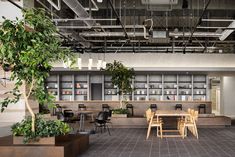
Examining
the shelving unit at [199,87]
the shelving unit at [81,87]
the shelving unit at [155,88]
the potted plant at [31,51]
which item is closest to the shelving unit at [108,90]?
the shelving unit at [81,87]

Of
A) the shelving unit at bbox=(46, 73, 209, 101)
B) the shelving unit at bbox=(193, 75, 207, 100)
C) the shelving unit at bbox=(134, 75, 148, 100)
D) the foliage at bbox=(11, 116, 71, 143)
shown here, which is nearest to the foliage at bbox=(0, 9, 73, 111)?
the foliage at bbox=(11, 116, 71, 143)

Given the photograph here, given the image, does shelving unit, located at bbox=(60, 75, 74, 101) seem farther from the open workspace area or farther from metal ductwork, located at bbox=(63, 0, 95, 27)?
metal ductwork, located at bbox=(63, 0, 95, 27)

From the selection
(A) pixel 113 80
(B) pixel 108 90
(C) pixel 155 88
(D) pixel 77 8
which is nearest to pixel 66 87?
(B) pixel 108 90

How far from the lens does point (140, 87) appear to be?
712 inches

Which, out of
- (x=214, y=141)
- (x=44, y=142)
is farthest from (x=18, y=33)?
(x=214, y=141)

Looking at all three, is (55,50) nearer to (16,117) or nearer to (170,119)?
(16,117)

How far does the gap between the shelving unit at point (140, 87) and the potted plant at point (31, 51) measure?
11893 millimetres

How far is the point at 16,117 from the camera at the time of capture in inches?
354

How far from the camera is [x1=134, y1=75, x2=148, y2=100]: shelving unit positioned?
17.9 meters

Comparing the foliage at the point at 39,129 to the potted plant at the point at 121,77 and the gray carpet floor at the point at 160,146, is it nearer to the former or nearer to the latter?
the gray carpet floor at the point at 160,146

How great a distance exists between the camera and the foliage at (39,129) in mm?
5996

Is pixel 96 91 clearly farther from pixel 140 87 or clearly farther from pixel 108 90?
pixel 140 87

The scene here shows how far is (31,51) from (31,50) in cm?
2

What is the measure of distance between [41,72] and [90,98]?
40.2 ft
